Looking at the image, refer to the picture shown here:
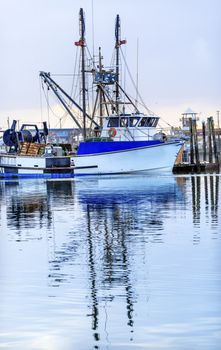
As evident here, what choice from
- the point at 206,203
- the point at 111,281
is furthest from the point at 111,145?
the point at 111,281

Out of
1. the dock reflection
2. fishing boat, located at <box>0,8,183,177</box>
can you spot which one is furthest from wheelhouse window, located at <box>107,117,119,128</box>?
the dock reflection

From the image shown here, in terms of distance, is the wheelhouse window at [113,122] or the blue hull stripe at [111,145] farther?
the wheelhouse window at [113,122]

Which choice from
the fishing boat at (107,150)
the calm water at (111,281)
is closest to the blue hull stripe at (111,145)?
the fishing boat at (107,150)

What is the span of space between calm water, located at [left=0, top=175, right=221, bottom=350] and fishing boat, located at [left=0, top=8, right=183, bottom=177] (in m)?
43.9

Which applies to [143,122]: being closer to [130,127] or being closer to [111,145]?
[130,127]

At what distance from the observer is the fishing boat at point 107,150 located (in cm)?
7856

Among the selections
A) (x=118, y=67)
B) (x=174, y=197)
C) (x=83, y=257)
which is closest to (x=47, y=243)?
(x=83, y=257)

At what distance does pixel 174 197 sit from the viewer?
4578 cm

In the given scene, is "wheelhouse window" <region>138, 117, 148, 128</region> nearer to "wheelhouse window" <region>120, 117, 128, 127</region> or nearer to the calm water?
"wheelhouse window" <region>120, 117, 128, 127</region>

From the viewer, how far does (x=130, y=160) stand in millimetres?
79688

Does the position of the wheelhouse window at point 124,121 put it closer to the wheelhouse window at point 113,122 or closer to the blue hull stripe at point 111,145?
the wheelhouse window at point 113,122

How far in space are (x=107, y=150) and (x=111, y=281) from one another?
2418 inches

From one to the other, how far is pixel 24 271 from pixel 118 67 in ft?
232

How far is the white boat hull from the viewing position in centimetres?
7869
